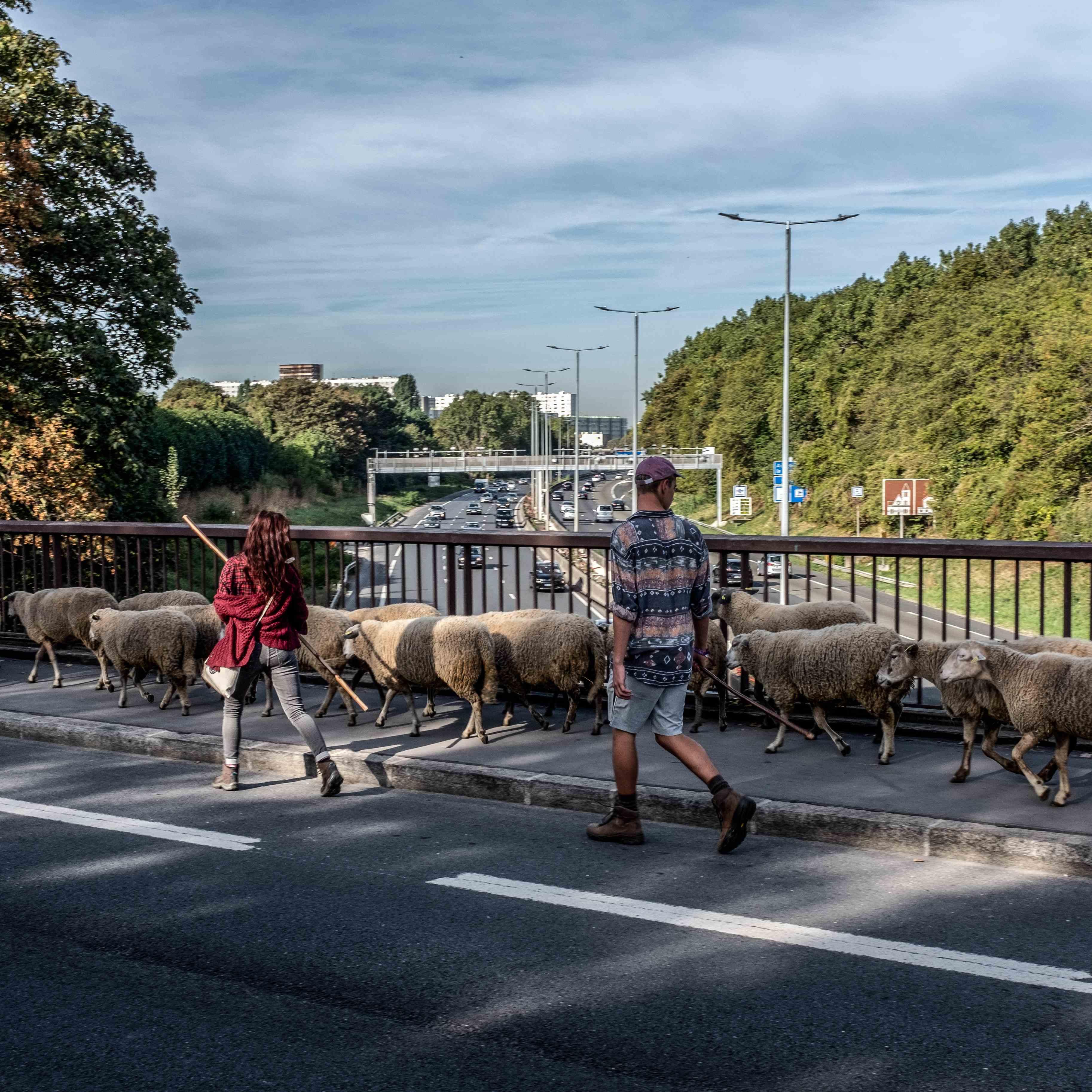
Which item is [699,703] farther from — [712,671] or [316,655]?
[316,655]

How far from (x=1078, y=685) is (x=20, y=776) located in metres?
6.62

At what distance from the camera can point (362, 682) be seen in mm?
10953

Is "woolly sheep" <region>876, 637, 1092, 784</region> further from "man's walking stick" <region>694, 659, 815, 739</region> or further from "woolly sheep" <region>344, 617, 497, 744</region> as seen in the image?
"woolly sheep" <region>344, 617, 497, 744</region>

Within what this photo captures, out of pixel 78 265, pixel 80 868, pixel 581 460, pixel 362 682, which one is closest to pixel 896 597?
pixel 362 682

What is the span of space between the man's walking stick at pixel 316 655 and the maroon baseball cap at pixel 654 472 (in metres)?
2.85

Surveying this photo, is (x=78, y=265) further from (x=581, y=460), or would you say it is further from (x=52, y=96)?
(x=581, y=460)

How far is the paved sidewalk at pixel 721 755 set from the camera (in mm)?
6805

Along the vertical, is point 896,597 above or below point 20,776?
above

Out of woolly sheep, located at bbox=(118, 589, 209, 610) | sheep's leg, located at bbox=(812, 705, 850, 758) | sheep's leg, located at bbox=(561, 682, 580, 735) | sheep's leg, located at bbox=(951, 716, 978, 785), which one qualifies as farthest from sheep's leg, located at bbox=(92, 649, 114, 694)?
sheep's leg, located at bbox=(951, 716, 978, 785)

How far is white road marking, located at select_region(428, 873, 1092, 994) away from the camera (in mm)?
4727

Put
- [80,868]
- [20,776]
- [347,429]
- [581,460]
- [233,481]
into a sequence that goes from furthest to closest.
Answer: [347,429] < [581,460] < [233,481] < [20,776] < [80,868]

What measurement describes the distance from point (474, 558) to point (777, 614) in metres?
2.66

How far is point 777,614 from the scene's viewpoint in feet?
29.4

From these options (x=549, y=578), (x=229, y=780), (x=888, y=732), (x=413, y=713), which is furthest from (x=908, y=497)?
(x=229, y=780)
